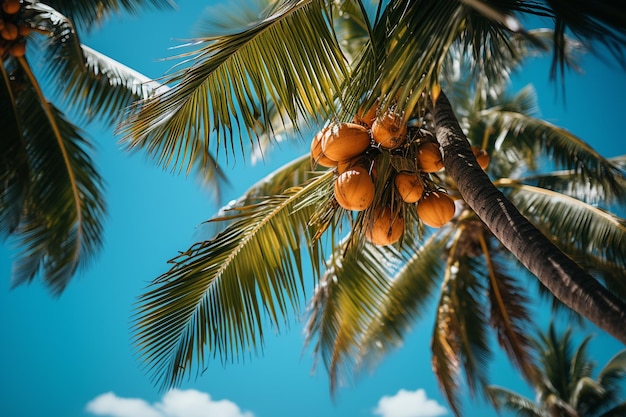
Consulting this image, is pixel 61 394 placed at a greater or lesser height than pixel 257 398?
lesser

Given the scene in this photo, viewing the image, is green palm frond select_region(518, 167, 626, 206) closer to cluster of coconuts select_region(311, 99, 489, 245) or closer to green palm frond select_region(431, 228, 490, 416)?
green palm frond select_region(431, 228, 490, 416)

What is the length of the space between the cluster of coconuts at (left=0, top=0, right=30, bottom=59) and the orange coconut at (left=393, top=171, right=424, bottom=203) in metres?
4.10

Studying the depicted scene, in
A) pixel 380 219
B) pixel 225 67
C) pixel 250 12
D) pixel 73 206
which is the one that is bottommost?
pixel 380 219

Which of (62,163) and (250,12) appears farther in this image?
(62,163)

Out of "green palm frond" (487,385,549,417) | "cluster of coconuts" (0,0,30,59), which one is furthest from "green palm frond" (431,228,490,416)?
"green palm frond" (487,385,549,417)

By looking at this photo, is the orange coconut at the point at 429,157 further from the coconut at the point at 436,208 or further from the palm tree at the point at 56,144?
the palm tree at the point at 56,144

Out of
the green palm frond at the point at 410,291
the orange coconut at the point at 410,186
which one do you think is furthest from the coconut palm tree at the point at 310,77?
the green palm frond at the point at 410,291

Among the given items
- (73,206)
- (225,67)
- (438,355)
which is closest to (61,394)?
(73,206)

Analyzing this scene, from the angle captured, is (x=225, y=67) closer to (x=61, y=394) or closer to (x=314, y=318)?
(x=314, y=318)

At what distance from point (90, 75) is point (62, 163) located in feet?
3.10

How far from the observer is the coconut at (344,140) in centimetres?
187

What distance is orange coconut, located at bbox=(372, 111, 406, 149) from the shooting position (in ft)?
6.15

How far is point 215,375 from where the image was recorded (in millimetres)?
15195

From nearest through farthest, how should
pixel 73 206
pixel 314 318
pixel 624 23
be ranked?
1. pixel 624 23
2. pixel 314 318
3. pixel 73 206
